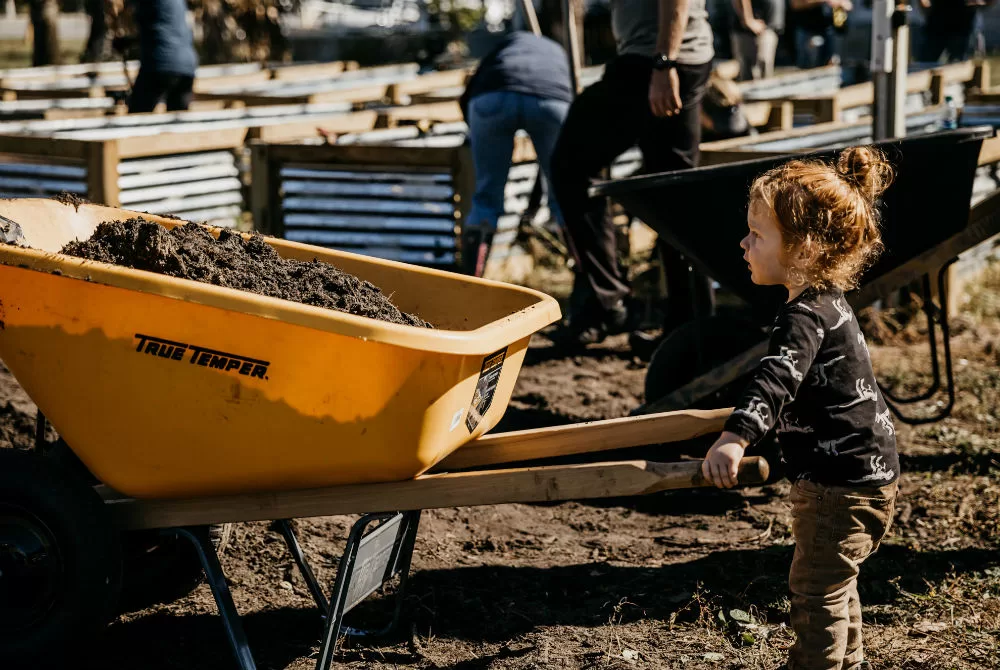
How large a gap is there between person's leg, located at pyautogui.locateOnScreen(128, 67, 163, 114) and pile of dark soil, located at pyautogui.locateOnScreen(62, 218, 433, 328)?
5735mm

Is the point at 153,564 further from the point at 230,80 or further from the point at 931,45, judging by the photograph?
the point at 230,80

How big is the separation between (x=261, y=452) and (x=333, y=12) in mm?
30456

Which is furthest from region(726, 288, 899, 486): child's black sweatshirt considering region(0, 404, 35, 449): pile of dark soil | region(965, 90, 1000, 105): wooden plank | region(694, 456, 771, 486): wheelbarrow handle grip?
region(965, 90, 1000, 105): wooden plank

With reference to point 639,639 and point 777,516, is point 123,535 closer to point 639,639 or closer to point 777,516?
point 639,639

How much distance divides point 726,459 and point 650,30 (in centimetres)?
305

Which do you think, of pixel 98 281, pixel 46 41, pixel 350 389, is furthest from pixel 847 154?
pixel 46 41

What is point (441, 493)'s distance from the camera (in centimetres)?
262

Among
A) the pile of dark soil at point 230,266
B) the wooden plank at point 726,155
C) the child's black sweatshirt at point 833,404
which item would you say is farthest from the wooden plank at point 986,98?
the pile of dark soil at point 230,266

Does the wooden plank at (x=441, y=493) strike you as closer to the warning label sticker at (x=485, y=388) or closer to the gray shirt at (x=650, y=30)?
the warning label sticker at (x=485, y=388)

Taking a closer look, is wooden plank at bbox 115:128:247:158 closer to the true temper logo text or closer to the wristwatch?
the wristwatch

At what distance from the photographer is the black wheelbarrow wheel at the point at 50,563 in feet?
8.80

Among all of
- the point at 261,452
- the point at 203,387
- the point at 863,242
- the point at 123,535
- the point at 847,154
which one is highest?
the point at 847,154

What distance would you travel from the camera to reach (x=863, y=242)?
256 cm

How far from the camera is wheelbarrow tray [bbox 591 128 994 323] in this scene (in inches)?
146
